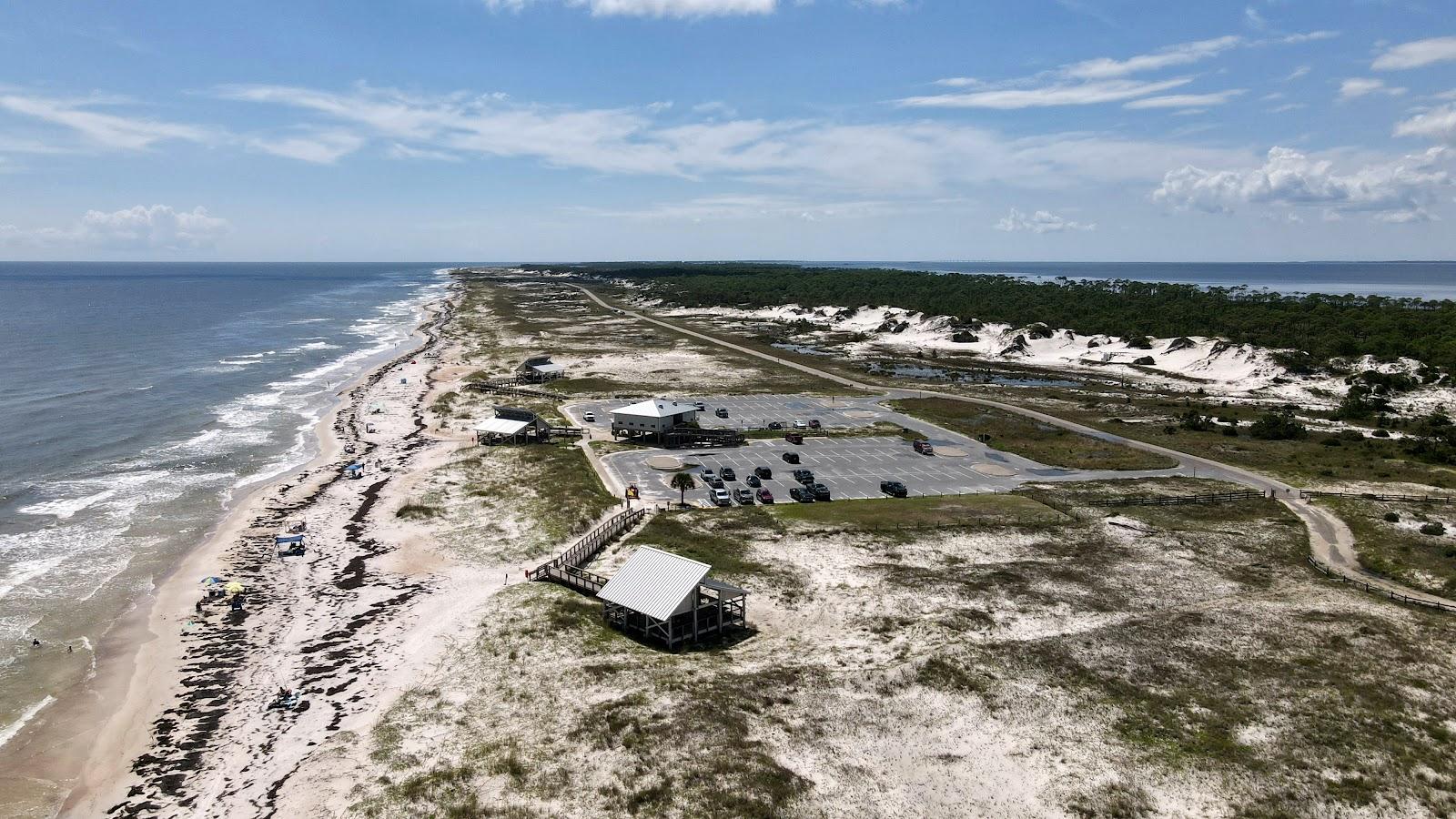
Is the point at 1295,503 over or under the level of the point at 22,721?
over

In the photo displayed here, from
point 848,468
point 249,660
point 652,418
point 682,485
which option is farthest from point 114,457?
point 848,468

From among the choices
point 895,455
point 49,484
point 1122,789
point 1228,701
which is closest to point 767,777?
point 1122,789

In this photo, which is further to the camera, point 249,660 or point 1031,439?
point 1031,439

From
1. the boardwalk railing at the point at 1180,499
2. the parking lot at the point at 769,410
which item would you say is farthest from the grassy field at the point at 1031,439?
the boardwalk railing at the point at 1180,499

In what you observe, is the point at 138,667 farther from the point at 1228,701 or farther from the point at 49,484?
the point at 1228,701

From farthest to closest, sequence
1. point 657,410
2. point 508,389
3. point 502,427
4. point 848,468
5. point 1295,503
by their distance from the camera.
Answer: point 508,389, point 657,410, point 502,427, point 848,468, point 1295,503

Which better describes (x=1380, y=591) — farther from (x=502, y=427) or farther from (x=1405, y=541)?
(x=502, y=427)

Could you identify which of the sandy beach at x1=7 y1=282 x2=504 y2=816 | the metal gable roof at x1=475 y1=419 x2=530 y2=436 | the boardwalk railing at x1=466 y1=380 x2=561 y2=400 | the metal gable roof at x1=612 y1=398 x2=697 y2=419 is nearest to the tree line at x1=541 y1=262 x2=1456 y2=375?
the metal gable roof at x1=612 y1=398 x2=697 y2=419
